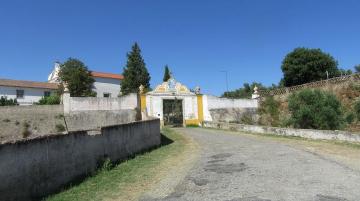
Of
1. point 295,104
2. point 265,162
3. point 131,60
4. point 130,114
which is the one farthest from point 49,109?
point 131,60

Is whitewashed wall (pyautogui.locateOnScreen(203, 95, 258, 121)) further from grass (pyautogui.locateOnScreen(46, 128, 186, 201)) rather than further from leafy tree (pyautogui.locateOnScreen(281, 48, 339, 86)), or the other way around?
grass (pyautogui.locateOnScreen(46, 128, 186, 201))

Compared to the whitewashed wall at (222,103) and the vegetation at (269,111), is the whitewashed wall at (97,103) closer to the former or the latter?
the whitewashed wall at (222,103)

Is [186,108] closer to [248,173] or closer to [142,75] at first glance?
[248,173]

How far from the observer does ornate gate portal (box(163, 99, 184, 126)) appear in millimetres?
30953

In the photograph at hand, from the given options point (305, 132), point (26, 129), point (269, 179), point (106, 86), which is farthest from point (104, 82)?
point (269, 179)

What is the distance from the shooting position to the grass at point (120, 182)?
7.70 meters

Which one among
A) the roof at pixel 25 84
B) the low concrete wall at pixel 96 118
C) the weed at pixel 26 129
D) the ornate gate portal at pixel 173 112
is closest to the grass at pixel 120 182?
A: the low concrete wall at pixel 96 118

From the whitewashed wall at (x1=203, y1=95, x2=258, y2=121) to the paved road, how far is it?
63.0 ft

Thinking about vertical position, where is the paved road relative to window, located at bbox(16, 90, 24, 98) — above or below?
below

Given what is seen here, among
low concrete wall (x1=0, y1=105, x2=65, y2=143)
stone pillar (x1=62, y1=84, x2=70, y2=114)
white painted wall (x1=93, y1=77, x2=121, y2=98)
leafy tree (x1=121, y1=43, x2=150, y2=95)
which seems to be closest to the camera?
stone pillar (x1=62, y1=84, x2=70, y2=114)

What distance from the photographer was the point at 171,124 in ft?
102

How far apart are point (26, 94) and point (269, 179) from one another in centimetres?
4977

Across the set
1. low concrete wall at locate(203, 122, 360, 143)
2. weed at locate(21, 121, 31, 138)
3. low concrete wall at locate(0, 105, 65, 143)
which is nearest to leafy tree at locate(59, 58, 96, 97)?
low concrete wall at locate(0, 105, 65, 143)

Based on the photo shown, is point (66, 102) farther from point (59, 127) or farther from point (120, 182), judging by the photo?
point (120, 182)
